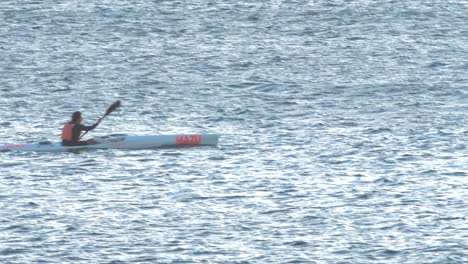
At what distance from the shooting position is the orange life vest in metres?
45.0

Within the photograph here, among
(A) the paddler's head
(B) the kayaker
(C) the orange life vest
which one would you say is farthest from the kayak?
(A) the paddler's head

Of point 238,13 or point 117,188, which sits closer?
point 117,188

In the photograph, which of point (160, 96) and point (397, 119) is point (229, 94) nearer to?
point (160, 96)

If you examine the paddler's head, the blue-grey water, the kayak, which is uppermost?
the paddler's head

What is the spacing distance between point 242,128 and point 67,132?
6.38 metres

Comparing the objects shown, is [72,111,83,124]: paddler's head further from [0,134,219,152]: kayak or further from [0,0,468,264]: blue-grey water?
[0,0,468,264]: blue-grey water

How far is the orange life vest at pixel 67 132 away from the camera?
148ft

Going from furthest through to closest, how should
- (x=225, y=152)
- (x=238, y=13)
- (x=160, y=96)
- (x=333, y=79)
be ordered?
1. (x=238, y=13)
2. (x=333, y=79)
3. (x=160, y=96)
4. (x=225, y=152)

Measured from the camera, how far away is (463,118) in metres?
49.8

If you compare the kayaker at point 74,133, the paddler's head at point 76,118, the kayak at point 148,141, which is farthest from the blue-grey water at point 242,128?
the paddler's head at point 76,118

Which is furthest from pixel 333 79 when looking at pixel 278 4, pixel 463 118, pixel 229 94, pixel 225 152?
pixel 278 4

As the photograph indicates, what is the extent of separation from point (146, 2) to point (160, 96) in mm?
22489

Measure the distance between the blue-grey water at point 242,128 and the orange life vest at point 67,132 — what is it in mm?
582

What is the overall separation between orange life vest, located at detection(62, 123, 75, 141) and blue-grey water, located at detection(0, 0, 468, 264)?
0.58m
